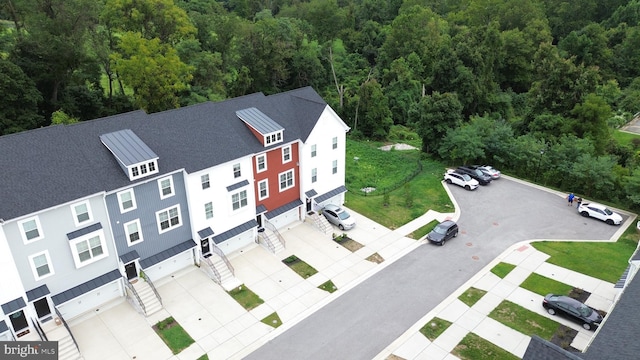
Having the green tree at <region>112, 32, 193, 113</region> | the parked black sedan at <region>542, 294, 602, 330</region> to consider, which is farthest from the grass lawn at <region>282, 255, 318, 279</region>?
the green tree at <region>112, 32, 193, 113</region>

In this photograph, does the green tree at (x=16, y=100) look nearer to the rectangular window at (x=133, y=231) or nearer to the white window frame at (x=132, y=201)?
the white window frame at (x=132, y=201)

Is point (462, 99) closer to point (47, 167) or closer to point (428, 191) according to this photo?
point (428, 191)

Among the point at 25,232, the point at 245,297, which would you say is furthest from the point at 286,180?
the point at 25,232

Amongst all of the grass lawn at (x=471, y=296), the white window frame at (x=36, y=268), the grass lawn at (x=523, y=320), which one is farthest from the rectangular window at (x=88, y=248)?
the grass lawn at (x=523, y=320)

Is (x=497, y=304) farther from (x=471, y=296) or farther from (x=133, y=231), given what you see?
(x=133, y=231)

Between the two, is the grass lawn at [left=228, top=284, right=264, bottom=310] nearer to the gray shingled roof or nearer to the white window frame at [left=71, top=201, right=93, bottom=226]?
the gray shingled roof
